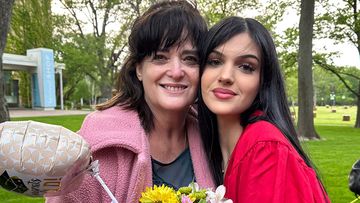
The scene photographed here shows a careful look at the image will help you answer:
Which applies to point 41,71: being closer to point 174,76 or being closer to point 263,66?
point 174,76

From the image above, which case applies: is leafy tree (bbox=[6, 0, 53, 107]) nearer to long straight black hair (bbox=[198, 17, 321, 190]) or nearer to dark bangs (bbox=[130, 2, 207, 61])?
dark bangs (bbox=[130, 2, 207, 61])

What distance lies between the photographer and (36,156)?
1141 millimetres

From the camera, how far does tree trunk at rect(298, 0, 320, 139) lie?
13.9m

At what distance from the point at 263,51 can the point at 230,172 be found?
546 mm

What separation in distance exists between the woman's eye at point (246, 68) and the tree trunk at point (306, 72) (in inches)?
493

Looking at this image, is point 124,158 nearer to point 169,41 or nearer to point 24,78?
point 169,41

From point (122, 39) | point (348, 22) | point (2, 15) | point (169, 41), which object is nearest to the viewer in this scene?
point (169, 41)

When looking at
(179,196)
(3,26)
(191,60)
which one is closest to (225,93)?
(191,60)

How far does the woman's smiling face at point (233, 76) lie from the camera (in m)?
1.70

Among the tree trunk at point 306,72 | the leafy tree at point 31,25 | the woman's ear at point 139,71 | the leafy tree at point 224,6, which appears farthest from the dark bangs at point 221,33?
the leafy tree at point 31,25

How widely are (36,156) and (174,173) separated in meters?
0.98

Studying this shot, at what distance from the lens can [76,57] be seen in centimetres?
2847

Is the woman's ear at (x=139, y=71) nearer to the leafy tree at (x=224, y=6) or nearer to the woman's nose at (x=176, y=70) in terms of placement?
the woman's nose at (x=176, y=70)

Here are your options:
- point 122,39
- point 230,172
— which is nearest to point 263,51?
point 230,172
